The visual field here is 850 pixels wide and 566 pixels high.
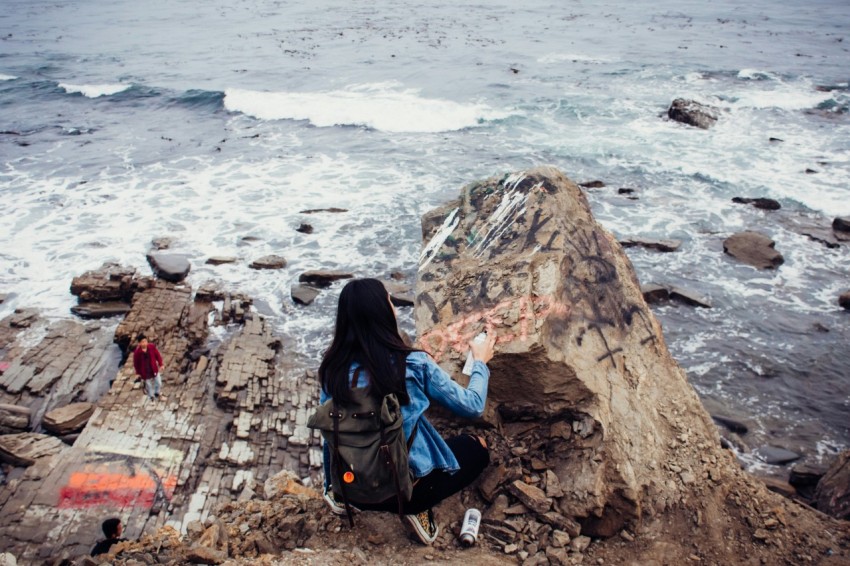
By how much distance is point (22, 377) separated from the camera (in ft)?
27.3

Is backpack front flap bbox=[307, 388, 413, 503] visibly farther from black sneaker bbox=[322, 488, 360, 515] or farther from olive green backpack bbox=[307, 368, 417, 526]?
black sneaker bbox=[322, 488, 360, 515]

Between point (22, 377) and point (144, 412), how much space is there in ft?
7.91

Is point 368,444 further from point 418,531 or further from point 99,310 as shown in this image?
point 99,310

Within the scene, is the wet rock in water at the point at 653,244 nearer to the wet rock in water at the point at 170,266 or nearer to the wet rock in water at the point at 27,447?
the wet rock in water at the point at 170,266

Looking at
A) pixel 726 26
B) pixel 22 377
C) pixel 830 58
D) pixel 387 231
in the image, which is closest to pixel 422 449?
pixel 22 377

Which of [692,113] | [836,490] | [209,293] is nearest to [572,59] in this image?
[692,113]

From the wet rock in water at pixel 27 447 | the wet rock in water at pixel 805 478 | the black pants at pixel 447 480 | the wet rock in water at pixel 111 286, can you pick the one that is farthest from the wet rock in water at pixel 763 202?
the wet rock in water at pixel 27 447

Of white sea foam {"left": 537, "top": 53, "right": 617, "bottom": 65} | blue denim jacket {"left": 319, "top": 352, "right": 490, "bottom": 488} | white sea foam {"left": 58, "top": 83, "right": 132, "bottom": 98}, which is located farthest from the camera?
white sea foam {"left": 537, "top": 53, "right": 617, "bottom": 65}

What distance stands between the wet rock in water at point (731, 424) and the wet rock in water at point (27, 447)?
27.9 feet

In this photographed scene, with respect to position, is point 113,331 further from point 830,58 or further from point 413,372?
point 830,58

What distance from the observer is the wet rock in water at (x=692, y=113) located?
20.8m

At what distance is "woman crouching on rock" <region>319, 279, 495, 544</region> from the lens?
121 inches

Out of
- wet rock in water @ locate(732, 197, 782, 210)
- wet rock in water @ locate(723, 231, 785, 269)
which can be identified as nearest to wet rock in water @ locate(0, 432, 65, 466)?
wet rock in water @ locate(723, 231, 785, 269)

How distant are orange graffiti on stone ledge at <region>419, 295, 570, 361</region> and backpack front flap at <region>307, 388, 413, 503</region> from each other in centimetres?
171
